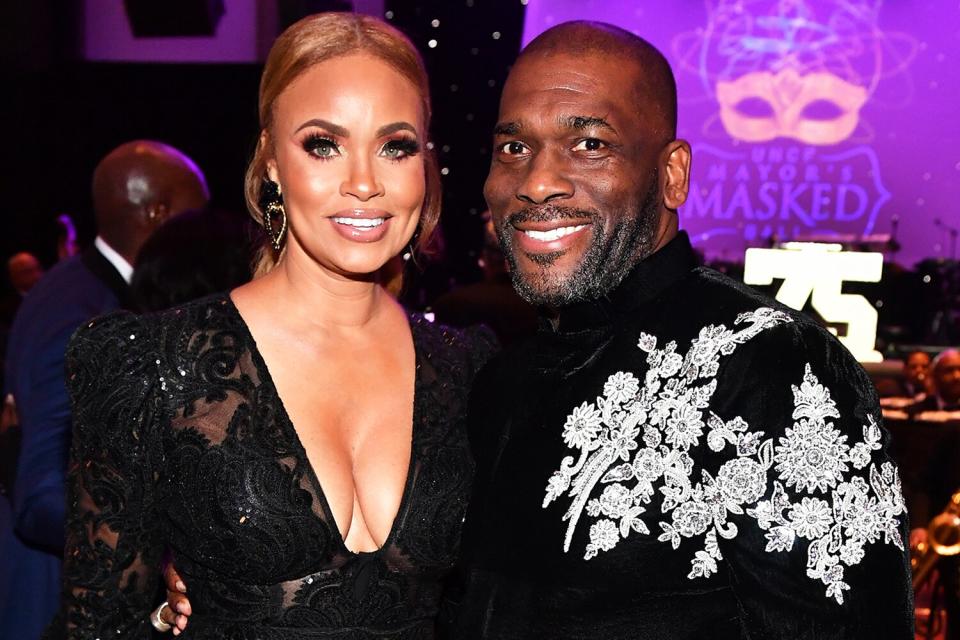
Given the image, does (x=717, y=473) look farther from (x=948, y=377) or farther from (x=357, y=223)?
(x=948, y=377)

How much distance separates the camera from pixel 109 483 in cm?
188

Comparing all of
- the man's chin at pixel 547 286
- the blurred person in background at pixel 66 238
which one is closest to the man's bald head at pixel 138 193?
the man's chin at pixel 547 286

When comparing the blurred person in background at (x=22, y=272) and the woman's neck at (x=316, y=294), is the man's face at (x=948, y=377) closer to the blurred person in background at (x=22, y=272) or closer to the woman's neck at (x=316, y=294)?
the woman's neck at (x=316, y=294)

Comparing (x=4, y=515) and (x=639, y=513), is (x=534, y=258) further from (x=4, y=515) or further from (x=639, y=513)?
(x=4, y=515)

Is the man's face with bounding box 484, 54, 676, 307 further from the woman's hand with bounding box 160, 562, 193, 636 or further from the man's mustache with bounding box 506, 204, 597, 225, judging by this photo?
the woman's hand with bounding box 160, 562, 193, 636

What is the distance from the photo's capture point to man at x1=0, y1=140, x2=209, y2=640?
272 centimetres

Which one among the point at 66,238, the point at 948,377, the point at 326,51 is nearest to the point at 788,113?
the point at 948,377

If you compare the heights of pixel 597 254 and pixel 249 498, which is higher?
pixel 597 254

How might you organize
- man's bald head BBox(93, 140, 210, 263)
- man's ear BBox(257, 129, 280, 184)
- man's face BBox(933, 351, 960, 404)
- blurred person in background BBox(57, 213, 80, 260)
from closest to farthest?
man's ear BBox(257, 129, 280, 184) < man's bald head BBox(93, 140, 210, 263) < man's face BBox(933, 351, 960, 404) < blurred person in background BBox(57, 213, 80, 260)

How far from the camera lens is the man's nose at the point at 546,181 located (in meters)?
1.83

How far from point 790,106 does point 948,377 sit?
5.30 m

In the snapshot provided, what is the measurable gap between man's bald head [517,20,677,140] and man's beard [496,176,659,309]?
0.14 metres

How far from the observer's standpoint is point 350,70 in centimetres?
199

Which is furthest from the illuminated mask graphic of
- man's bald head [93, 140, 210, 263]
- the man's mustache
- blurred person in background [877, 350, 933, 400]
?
the man's mustache
